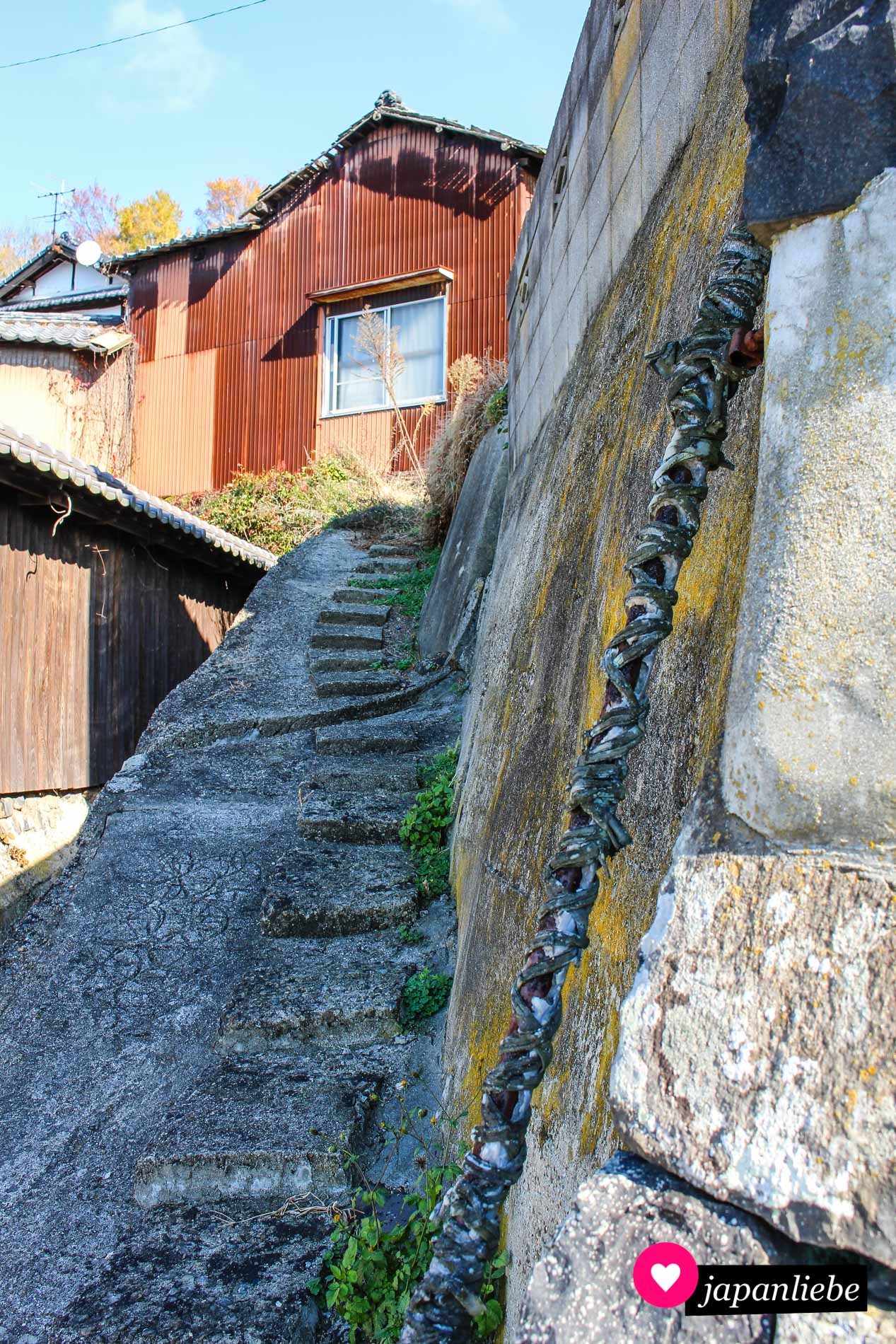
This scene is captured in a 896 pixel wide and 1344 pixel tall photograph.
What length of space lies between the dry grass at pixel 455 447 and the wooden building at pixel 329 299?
4.28 meters

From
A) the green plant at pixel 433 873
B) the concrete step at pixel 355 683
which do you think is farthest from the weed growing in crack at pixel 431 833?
the concrete step at pixel 355 683

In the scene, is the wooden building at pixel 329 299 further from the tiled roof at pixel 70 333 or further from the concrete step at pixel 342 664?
the concrete step at pixel 342 664

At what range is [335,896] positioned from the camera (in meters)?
3.94

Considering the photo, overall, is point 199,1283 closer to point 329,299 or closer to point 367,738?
point 367,738

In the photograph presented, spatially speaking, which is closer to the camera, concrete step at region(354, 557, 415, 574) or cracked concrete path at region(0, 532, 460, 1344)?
cracked concrete path at region(0, 532, 460, 1344)

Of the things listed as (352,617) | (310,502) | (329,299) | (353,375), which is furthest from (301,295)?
(352,617)

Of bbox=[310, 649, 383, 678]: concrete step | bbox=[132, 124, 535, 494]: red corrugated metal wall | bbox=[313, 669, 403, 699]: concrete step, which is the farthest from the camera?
bbox=[132, 124, 535, 494]: red corrugated metal wall

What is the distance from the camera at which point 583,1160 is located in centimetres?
129

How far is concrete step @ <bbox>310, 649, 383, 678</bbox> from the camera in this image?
7133 millimetres

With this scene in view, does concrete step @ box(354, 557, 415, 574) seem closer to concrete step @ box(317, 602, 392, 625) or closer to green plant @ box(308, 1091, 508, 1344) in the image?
concrete step @ box(317, 602, 392, 625)

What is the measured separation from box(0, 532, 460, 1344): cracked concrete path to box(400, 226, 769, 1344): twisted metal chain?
5.19ft

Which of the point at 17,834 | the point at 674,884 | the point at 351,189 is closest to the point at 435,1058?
the point at 674,884

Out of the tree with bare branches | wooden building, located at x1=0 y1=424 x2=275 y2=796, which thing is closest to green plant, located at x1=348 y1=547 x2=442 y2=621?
wooden building, located at x1=0 y1=424 x2=275 y2=796

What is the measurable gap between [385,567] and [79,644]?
3.08 m
